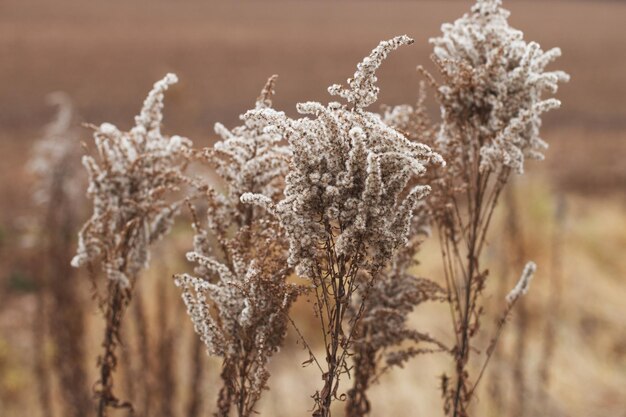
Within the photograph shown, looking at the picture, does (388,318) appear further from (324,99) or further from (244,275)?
(324,99)

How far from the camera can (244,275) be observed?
93.4 inches

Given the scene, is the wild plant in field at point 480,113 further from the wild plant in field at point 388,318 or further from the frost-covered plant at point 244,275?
the frost-covered plant at point 244,275

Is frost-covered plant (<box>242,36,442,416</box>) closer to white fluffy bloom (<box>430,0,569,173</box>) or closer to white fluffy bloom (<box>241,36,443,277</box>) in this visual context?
white fluffy bloom (<box>241,36,443,277</box>)

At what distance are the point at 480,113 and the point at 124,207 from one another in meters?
1.42

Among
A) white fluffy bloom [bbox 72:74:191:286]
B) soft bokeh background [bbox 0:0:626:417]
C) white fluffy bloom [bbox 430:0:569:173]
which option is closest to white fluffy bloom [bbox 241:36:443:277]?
white fluffy bloom [bbox 430:0:569:173]

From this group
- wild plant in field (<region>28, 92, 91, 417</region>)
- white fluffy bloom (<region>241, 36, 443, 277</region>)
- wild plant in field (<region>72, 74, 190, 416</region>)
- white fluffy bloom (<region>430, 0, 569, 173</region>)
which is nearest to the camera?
white fluffy bloom (<region>241, 36, 443, 277</region>)

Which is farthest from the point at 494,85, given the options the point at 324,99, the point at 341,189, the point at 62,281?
the point at 324,99

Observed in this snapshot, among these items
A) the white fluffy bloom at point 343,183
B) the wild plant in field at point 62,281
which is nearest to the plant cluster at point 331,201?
the white fluffy bloom at point 343,183

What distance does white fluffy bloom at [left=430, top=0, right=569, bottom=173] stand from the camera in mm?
2574

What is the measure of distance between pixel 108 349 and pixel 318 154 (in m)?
1.33

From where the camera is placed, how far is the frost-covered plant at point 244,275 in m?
2.27

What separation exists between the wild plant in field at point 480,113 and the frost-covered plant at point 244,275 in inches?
26.3

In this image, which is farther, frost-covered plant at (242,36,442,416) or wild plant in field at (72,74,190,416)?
wild plant in field at (72,74,190,416)

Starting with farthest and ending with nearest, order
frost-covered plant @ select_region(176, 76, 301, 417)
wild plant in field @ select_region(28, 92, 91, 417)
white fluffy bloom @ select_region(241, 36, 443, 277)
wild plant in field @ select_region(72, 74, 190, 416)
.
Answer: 1. wild plant in field @ select_region(28, 92, 91, 417)
2. wild plant in field @ select_region(72, 74, 190, 416)
3. frost-covered plant @ select_region(176, 76, 301, 417)
4. white fluffy bloom @ select_region(241, 36, 443, 277)
